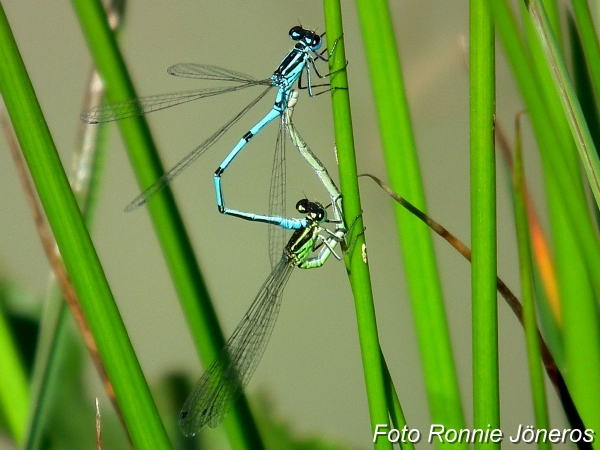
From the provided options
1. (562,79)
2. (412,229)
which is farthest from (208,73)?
(562,79)

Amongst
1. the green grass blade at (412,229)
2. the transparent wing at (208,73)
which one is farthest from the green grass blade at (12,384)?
the green grass blade at (412,229)

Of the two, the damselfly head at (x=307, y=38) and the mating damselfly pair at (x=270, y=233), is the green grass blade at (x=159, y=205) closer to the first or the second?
the mating damselfly pair at (x=270, y=233)

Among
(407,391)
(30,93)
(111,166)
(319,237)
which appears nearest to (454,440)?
(319,237)

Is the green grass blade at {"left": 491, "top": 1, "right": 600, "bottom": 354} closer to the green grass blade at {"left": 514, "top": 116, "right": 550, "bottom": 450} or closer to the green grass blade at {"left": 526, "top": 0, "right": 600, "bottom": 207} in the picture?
the green grass blade at {"left": 526, "top": 0, "right": 600, "bottom": 207}

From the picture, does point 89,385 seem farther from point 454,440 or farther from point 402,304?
point 454,440

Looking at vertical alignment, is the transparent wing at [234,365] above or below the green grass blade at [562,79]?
below

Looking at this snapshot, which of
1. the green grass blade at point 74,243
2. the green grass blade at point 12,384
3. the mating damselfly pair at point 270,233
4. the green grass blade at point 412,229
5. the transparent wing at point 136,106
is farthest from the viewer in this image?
the green grass blade at point 12,384

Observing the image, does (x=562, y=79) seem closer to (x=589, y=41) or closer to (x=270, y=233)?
(x=589, y=41)
